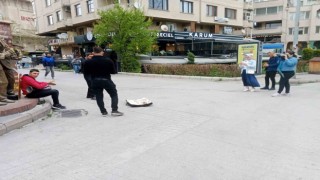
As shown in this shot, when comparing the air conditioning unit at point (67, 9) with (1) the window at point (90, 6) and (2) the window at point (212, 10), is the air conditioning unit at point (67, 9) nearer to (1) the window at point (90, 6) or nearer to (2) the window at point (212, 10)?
(1) the window at point (90, 6)

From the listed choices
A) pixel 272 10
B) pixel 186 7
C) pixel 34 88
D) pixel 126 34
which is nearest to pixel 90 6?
pixel 186 7

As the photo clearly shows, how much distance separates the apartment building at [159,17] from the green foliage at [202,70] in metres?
9.67

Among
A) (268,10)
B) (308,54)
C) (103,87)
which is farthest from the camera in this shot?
(268,10)

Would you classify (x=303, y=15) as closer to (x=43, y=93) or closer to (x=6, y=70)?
(x=43, y=93)

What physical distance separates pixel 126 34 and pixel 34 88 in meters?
11.1

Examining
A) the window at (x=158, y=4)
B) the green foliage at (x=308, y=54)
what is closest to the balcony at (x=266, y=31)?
the window at (x=158, y=4)

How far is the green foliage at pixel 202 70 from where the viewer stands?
568 inches

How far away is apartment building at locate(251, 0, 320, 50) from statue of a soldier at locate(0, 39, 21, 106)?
49.7m

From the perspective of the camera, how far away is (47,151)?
4219 millimetres

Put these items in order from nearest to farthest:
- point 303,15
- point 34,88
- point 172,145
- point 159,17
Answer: point 172,145, point 34,88, point 159,17, point 303,15

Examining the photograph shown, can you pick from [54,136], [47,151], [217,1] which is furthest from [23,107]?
[217,1]

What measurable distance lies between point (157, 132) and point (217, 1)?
3513cm

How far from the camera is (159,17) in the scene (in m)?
29.8

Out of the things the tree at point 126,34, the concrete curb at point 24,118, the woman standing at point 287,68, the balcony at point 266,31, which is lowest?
the concrete curb at point 24,118
